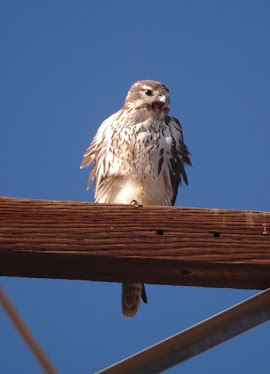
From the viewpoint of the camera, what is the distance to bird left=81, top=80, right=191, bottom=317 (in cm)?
501

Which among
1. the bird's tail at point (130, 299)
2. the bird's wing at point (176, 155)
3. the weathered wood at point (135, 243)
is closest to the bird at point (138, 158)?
the bird's wing at point (176, 155)

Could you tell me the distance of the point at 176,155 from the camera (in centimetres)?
521

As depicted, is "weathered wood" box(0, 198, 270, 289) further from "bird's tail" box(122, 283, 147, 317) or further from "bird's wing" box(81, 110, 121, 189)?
"bird's wing" box(81, 110, 121, 189)

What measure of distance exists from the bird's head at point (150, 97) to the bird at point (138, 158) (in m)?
0.01

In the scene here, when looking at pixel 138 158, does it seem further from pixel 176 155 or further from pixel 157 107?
pixel 157 107

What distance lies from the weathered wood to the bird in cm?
281

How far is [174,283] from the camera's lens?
2.02 metres

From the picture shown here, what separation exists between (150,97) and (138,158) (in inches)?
36.1

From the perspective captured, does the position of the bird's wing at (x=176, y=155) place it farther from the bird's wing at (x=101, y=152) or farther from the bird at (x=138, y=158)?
the bird's wing at (x=101, y=152)

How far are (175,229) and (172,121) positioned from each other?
11.1 feet

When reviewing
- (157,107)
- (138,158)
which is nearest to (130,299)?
(138,158)

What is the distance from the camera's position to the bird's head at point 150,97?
5523mm

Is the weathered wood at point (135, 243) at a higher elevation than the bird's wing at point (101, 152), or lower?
lower

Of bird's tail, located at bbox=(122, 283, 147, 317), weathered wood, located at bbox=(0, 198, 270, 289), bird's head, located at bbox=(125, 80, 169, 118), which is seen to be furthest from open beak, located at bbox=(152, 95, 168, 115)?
weathered wood, located at bbox=(0, 198, 270, 289)
